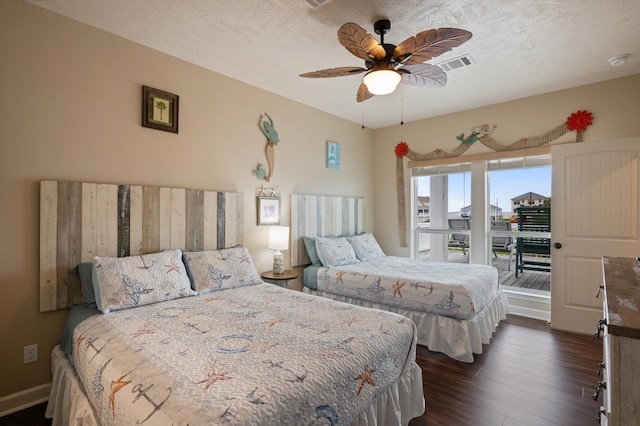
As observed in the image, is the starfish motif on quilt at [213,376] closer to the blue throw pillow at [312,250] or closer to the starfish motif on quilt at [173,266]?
the starfish motif on quilt at [173,266]

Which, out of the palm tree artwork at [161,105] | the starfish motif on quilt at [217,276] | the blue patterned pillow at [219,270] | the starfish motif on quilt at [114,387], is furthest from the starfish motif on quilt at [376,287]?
the palm tree artwork at [161,105]

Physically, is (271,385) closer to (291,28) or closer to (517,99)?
(291,28)

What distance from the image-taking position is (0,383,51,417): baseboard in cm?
200

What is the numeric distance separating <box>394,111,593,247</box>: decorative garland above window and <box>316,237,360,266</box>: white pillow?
4.31 feet

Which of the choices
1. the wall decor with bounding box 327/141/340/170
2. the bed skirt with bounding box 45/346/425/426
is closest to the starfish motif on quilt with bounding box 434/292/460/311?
the bed skirt with bounding box 45/346/425/426

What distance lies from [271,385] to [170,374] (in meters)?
0.41

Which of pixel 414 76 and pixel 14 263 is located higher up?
pixel 414 76

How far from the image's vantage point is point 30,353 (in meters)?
2.10

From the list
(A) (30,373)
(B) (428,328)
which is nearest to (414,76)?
(B) (428,328)

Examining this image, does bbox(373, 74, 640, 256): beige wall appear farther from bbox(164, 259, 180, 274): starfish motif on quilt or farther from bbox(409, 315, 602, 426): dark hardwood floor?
bbox(164, 259, 180, 274): starfish motif on quilt

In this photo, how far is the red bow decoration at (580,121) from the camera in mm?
3385

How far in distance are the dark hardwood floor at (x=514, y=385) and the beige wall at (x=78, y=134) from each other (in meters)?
0.73

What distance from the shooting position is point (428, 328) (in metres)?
2.91

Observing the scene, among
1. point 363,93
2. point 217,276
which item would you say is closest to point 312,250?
point 217,276
